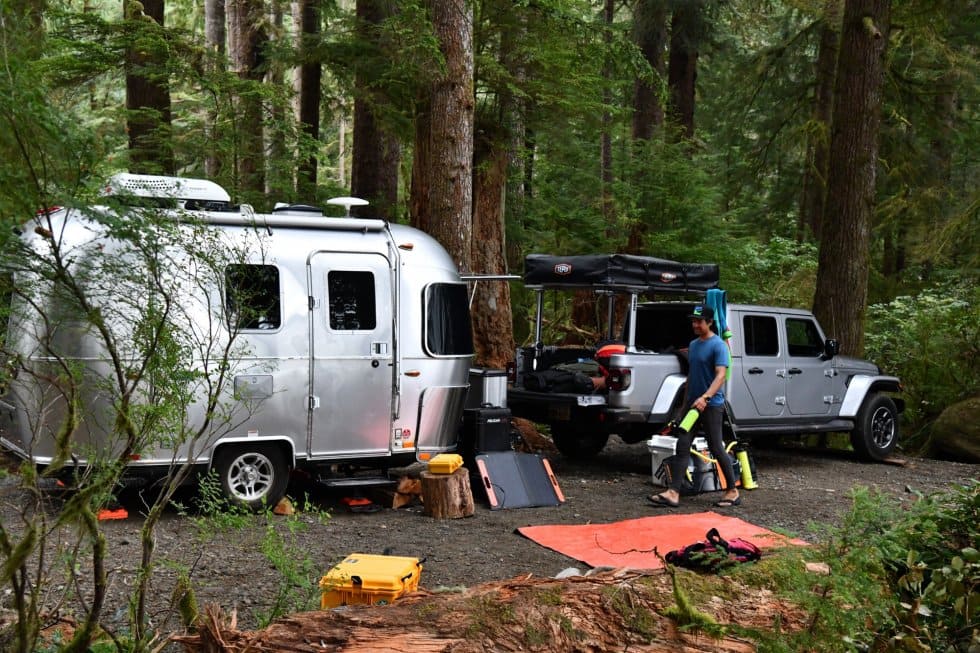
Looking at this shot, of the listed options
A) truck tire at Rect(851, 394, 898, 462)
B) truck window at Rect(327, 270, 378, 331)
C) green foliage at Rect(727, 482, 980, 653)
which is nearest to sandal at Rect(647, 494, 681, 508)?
truck window at Rect(327, 270, 378, 331)

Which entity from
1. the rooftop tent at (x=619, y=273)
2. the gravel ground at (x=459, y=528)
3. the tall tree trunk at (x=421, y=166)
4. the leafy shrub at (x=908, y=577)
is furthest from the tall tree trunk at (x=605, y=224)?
the leafy shrub at (x=908, y=577)

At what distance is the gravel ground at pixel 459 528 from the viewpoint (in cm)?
624

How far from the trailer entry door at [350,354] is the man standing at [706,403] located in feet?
9.27

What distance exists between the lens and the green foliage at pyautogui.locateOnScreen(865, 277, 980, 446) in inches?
579

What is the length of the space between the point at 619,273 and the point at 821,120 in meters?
10.4

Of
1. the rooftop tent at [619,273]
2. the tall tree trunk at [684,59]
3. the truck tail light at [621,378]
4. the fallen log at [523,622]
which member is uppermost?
the tall tree trunk at [684,59]

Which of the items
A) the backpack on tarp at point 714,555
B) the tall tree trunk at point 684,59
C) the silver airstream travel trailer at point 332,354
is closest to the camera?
the backpack on tarp at point 714,555

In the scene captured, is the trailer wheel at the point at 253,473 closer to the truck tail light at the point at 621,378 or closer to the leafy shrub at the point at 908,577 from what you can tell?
the truck tail light at the point at 621,378

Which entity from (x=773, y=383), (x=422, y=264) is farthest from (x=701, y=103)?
(x=422, y=264)

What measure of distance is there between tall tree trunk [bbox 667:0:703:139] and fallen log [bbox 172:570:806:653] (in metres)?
16.5

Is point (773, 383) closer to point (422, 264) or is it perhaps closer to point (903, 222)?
point (422, 264)

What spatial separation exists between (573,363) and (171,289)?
7.80m

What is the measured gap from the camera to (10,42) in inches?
150

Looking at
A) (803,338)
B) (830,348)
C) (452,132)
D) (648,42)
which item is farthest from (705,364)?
(648,42)
